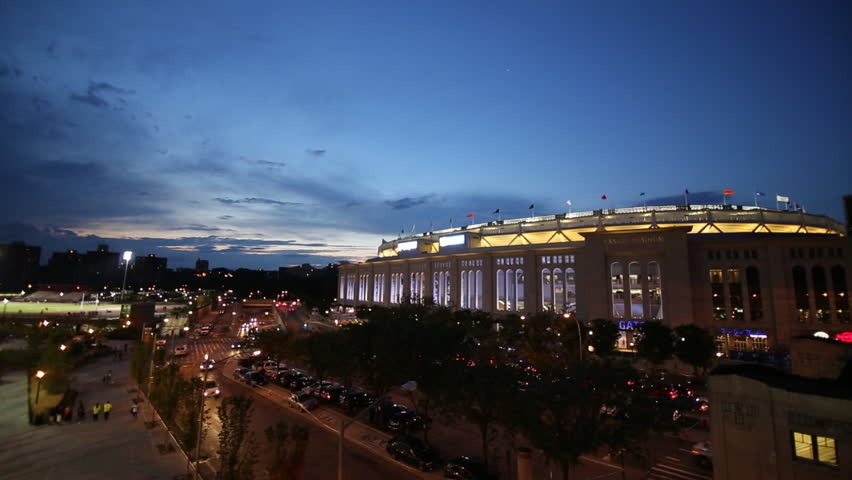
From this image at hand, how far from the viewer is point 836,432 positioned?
16750 mm

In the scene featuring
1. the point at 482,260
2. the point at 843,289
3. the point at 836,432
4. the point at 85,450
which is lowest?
the point at 85,450

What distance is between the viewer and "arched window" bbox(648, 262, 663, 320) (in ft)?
205

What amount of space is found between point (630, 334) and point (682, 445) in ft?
134

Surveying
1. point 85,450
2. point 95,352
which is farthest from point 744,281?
point 95,352

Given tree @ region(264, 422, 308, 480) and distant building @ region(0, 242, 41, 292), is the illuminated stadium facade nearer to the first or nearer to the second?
tree @ region(264, 422, 308, 480)

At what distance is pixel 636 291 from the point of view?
64875mm

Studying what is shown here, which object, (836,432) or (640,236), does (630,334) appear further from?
(836,432)

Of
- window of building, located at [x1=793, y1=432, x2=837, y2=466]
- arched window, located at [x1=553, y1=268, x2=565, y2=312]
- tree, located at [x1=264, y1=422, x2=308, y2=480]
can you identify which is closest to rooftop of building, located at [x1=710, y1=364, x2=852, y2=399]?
window of building, located at [x1=793, y1=432, x2=837, y2=466]

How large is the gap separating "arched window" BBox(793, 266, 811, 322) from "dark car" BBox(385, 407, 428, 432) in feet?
189

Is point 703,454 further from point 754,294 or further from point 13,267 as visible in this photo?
point 13,267

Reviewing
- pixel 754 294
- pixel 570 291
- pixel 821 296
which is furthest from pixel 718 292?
pixel 570 291

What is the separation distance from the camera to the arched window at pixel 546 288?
7757 cm

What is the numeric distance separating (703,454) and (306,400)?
97.4ft

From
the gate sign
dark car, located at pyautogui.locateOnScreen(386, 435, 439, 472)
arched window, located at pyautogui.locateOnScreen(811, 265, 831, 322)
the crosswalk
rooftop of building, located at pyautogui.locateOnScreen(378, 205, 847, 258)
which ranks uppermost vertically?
rooftop of building, located at pyautogui.locateOnScreen(378, 205, 847, 258)
